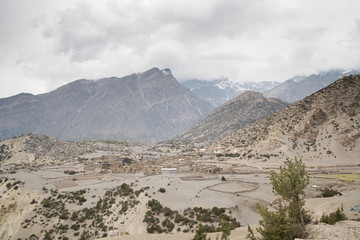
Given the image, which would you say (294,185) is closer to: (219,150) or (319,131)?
(319,131)

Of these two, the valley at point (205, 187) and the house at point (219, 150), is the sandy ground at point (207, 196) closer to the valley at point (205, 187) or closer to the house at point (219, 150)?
the valley at point (205, 187)

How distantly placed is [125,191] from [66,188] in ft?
73.9

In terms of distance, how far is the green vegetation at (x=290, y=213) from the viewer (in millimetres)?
13297

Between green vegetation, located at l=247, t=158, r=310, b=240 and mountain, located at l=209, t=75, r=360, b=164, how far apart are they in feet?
209

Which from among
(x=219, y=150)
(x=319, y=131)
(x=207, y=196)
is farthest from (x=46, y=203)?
(x=319, y=131)

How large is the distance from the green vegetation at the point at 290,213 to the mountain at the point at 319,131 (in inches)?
2505

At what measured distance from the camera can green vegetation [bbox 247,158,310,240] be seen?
523 inches

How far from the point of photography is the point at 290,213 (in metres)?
16.0

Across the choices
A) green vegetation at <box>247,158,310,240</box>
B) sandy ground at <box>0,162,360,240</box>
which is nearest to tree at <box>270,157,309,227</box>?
green vegetation at <box>247,158,310,240</box>

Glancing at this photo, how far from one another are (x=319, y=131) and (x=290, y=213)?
77238 mm

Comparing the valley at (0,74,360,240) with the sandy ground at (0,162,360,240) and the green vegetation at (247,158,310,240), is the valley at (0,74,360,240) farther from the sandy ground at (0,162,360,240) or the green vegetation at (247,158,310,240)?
the green vegetation at (247,158,310,240)

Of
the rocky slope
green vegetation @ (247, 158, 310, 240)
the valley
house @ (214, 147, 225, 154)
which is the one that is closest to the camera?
green vegetation @ (247, 158, 310, 240)

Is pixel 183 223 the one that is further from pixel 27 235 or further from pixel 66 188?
pixel 66 188

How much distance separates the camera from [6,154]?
374ft
